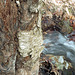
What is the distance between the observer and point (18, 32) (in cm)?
84

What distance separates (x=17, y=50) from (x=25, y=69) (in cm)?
26

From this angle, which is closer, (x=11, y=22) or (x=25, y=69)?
(x=11, y=22)

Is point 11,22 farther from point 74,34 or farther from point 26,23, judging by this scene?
point 74,34

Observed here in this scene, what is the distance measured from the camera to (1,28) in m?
0.76

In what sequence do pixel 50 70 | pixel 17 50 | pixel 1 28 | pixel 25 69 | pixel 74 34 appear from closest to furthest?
pixel 1 28 → pixel 17 50 → pixel 25 69 → pixel 50 70 → pixel 74 34

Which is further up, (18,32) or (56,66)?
(18,32)

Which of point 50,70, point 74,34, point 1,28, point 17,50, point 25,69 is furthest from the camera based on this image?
point 74,34

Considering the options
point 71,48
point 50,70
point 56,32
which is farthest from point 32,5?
point 56,32

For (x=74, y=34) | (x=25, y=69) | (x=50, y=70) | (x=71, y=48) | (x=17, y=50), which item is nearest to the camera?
(x=17, y=50)

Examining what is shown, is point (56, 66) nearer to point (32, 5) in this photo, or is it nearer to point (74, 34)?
point (32, 5)

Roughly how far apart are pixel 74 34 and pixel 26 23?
3.82 metres

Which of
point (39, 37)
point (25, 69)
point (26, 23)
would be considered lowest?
point (25, 69)

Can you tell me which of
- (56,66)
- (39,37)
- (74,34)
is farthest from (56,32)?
(39,37)

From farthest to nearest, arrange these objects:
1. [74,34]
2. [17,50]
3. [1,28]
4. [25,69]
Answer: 1. [74,34]
2. [25,69]
3. [17,50]
4. [1,28]
